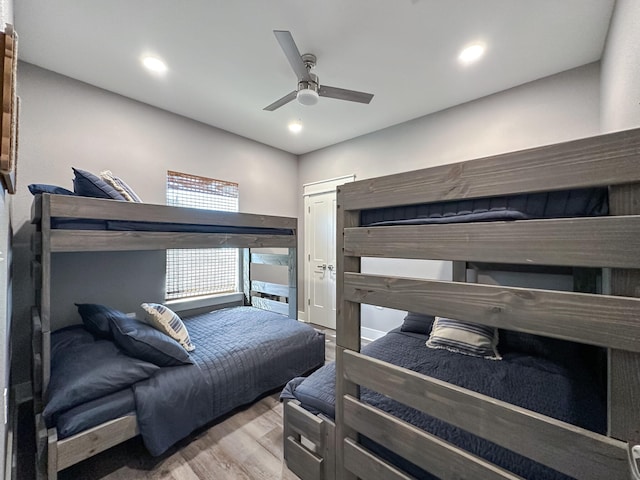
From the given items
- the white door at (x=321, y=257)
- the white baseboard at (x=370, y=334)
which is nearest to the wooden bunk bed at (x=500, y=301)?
the white baseboard at (x=370, y=334)

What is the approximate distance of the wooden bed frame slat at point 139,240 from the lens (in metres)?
1.58

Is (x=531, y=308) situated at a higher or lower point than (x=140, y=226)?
lower

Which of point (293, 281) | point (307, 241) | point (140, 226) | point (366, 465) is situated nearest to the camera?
point (366, 465)

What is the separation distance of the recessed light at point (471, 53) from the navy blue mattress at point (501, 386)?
2233 mm

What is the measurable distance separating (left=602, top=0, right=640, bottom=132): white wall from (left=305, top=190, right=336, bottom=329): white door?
2872 millimetres

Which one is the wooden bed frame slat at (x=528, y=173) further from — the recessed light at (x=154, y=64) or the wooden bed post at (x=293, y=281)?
the recessed light at (x=154, y=64)

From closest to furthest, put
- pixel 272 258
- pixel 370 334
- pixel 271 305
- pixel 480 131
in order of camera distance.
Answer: pixel 480 131, pixel 272 258, pixel 271 305, pixel 370 334

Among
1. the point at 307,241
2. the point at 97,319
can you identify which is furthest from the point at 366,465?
the point at 307,241

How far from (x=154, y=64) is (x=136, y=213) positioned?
1.39 m

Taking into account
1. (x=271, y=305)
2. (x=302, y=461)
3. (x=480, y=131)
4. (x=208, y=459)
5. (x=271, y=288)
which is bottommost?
(x=208, y=459)

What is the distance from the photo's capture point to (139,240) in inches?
73.4

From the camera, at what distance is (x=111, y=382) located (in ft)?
5.08

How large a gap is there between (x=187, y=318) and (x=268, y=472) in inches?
79.5

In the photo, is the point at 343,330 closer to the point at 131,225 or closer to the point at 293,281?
the point at 131,225
